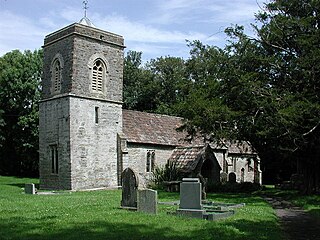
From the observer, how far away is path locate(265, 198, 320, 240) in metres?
11.6

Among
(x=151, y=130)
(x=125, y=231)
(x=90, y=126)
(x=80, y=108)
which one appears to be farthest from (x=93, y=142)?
(x=125, y=231)

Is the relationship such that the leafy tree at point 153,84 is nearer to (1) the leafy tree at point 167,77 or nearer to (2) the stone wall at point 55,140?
(1) the leafy tree at point 167,77

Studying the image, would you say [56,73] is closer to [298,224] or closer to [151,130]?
[151,130]

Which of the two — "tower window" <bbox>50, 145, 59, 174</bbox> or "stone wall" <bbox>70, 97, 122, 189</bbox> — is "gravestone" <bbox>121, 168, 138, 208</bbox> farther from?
"tower window" <bbox>50, 145, 59, 174</bbox>

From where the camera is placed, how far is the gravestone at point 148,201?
1447cm

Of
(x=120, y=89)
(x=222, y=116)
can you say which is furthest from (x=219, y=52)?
(x=120, y=89)

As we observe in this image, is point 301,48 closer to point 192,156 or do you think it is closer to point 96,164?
point 192,156

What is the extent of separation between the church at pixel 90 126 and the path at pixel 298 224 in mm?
12581

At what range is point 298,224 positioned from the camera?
13859 mm

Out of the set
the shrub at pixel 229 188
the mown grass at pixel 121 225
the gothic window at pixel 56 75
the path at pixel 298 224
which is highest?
the gothic window at pixel 56 75

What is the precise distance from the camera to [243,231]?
11.5 metres

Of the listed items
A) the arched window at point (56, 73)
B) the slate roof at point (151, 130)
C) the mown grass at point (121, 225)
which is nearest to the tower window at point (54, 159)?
the arched window at point (56, 73)

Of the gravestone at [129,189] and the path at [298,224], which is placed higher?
the gravestone at [129,189]

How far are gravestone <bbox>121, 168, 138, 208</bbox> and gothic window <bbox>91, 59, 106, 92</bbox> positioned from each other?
16.3m
